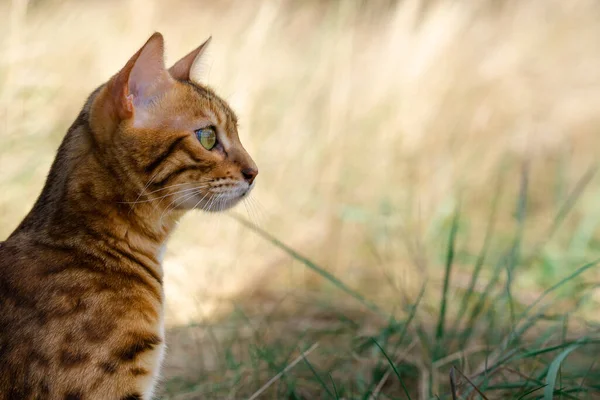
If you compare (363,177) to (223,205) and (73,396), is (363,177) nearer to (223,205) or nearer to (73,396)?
(223,205)

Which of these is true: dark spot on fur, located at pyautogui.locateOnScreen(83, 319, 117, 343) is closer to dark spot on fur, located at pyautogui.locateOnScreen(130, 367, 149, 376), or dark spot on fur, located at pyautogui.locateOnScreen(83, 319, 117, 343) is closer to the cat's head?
dark spot on fur, located at pyautogui.locateOnScreen(130, 367, 149, 376)

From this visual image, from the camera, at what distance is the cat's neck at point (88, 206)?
176cm

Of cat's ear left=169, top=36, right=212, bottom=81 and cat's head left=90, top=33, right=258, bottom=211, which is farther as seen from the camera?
cat's ear left=169, top=36, right=212, bottom=81

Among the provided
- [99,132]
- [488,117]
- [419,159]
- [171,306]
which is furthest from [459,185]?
[99,132]

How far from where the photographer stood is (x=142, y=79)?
1.83 metres

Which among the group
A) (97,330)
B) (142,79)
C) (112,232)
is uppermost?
(142,79)

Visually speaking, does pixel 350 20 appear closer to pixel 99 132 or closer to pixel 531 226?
pixel 531 226

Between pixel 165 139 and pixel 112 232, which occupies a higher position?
pixel 165 139

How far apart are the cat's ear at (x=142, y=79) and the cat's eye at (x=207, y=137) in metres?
0.14

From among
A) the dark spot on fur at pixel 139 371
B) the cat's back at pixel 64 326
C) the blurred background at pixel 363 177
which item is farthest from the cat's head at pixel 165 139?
the blurred background at pixel 363 177

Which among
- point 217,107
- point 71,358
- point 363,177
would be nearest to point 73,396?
point 71,358

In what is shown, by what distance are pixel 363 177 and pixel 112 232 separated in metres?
2.72

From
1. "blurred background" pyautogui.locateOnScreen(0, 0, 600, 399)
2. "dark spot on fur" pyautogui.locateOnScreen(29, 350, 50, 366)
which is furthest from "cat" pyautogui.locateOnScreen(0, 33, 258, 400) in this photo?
"blurred background" pyautogui.locateOnScreen(0, 0, 600, 399)

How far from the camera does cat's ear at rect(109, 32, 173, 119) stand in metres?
1.74
